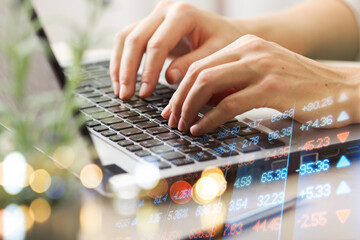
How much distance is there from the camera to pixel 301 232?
315 millimetres

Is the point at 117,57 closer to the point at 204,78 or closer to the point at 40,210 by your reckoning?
the point at 204,78

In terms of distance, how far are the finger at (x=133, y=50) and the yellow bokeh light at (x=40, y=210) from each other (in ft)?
1.15

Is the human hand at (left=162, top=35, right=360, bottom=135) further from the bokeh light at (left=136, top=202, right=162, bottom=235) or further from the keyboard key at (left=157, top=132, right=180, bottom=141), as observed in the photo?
the bokeh light at (left=136, top=202, right=162, bottom=235)

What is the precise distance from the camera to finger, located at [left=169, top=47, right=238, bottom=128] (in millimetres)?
452

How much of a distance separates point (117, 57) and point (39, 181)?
0.43m

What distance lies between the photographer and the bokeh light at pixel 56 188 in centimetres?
24

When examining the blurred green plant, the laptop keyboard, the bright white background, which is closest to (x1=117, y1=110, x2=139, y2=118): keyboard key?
the laptop keyboard

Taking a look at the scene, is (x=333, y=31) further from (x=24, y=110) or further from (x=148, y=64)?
(x=24, y=110)

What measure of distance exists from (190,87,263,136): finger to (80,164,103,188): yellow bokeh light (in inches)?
5.4

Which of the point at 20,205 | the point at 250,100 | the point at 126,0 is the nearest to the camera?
the point at 20,205

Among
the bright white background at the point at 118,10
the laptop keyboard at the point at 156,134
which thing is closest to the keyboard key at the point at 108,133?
the laptop keyboard at the point at 156,134

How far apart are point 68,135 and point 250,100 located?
219 millimetres

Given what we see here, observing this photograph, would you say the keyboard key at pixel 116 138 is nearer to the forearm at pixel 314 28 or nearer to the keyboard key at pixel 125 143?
the keyboard key at pixel 125 143

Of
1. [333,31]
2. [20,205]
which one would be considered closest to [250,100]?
[20,205]
